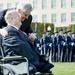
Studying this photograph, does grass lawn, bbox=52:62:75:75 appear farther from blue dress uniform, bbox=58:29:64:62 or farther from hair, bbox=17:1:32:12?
blue dress uniform, bbox=58:29:64:62

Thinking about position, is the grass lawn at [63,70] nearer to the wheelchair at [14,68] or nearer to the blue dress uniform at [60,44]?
the wheelchair at [14,68]

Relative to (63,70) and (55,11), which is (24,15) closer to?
(63,70)

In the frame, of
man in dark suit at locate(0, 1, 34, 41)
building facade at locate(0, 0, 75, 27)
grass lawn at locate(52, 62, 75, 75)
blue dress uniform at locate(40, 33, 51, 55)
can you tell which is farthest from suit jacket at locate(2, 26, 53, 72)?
building facade at locate(0, 0, 75, 27)

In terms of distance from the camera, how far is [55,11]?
67.8 meters

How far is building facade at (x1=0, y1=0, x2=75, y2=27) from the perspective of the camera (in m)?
66.2

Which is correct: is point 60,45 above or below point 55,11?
below

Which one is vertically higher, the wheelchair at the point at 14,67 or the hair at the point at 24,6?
the hair at the point at 24,6

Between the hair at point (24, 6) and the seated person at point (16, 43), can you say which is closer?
the seated person at point (16, 43)

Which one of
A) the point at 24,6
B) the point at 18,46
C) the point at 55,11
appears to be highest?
the point at 24,6

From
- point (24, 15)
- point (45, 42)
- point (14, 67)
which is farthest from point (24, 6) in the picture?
point (45, 42)

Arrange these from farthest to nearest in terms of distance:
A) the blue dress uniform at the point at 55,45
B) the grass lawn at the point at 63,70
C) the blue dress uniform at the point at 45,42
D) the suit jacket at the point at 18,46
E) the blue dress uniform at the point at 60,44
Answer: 1. the blue dress uniform at the point at 55,45
2. the blue dress uniform at the point at 45,42
3. the blue dress uniform at the point at 60,44
4. the grass lawn at the point at 63,70
5. the suit jacket at the point at 18,46

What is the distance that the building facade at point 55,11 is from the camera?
66188mm

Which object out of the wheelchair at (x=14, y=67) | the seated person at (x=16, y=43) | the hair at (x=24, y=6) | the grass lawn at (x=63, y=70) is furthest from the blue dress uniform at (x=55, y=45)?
the wheelchair at (x=14, y=67)

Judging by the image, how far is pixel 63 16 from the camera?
6712 centimetres
